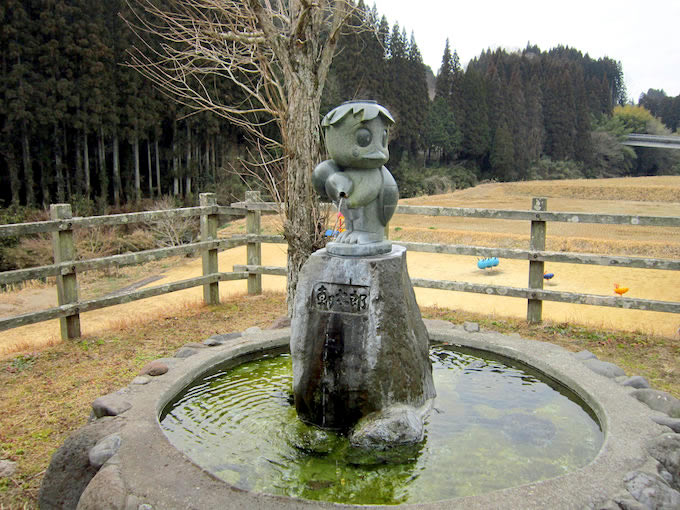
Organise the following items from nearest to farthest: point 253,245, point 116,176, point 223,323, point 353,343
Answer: point 353,343, point 223,323, point 253,245, point 116,176

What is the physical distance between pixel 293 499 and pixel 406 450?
992 mm

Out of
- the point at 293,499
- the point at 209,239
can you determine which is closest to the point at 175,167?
the point at 209,239

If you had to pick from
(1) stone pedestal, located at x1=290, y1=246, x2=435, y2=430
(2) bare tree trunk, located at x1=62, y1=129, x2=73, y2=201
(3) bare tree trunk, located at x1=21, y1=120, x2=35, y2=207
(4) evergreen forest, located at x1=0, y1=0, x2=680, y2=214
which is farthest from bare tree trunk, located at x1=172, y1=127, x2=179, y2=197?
(1) stone pedestal, located at x1=290, y1=246, x2=435, y2=430

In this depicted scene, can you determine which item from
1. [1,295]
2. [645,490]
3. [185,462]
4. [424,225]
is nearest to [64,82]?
[1,295]

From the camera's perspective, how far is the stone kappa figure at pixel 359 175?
12.7 ft

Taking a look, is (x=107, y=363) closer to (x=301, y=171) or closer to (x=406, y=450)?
(x=301, y=171)

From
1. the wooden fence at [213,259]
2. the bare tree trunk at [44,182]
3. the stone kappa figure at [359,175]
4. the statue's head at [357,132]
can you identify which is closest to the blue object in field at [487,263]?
the wooden fence at [213,259]

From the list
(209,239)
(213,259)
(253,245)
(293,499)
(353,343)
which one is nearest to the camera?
(293,499)

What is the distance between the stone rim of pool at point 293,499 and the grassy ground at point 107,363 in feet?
2.55

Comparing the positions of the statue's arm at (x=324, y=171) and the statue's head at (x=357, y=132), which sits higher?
the statue's head at (x=357, y=132)

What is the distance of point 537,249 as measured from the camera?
6.95 m

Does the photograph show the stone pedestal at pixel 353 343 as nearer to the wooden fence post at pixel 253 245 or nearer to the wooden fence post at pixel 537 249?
the wooden fence post at pixel 537 249

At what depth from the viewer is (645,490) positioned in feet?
9.05

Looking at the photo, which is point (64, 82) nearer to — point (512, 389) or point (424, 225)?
point (424, 225)
